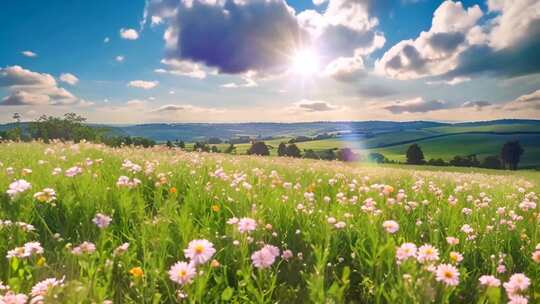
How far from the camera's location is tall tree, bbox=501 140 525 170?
109 metres

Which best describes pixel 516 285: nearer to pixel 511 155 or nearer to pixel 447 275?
pixel 447 275

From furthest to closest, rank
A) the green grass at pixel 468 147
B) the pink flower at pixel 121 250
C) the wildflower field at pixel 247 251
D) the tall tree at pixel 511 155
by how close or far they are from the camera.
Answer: the green grass at pixel 468 147 → the tall tree at pixel 511 155 → the pink flower at pixel 121 250 → the wildflower field at pixel 247 251

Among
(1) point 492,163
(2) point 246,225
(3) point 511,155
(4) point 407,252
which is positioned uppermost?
(2) point 246,225

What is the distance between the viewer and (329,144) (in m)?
153

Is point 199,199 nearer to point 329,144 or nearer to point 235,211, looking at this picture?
point 235,211

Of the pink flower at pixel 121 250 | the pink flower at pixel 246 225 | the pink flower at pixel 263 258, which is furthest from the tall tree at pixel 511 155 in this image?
the pink flower at pixel 121 250

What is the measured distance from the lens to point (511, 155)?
10900 centimetres

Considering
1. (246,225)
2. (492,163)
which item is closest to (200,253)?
(246,225)

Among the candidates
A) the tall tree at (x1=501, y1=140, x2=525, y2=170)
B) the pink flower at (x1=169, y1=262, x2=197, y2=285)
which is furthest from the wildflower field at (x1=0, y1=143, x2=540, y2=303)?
the tall tree at (x1=501, y1=140, x2=525, y2=170)

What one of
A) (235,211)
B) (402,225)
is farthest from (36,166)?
(402,225)

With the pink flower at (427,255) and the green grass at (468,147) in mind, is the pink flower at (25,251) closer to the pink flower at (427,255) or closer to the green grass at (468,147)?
the pink flower at (427,255)

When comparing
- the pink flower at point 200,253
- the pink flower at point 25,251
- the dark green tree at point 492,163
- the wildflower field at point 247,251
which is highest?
the pink flower at point 200,253

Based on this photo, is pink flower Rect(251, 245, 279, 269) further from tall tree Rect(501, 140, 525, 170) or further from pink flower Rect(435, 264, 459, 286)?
tall tree Rect(501, 140, 525, 170)

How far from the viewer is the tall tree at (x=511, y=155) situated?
109m
